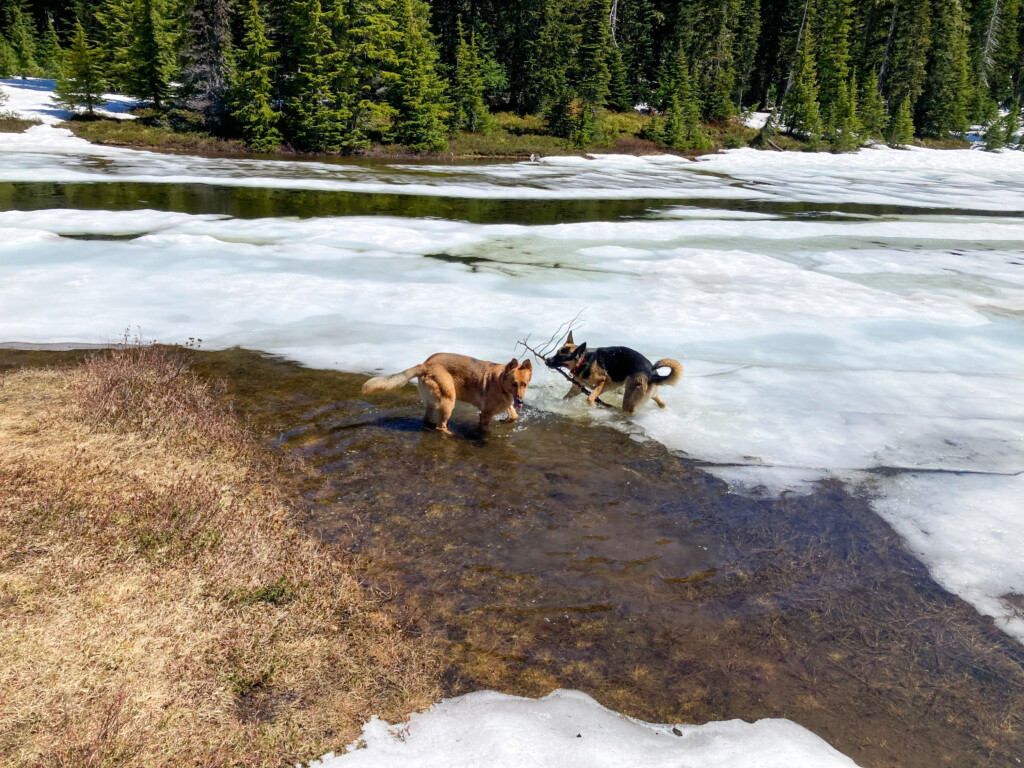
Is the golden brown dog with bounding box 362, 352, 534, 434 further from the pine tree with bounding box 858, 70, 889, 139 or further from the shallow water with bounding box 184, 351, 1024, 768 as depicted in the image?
the pine tree with bounding box 858, 70, 889, 139

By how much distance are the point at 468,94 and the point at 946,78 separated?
5444 centimetres

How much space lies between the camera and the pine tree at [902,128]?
63.2 meters

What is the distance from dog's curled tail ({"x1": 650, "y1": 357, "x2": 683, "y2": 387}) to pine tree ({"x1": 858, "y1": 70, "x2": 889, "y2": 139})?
67.2 metres

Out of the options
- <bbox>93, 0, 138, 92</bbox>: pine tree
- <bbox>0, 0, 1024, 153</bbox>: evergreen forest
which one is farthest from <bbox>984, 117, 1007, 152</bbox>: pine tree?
<bbox>93, 0, 138, 92</bbox>: pine tree

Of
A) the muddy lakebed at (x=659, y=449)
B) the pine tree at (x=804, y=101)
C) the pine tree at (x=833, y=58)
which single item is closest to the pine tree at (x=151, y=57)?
the muddy lakebed at (x=659, y=449)

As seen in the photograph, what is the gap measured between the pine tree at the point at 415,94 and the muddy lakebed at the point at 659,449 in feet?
87.9

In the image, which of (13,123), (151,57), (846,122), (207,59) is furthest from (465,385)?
(846,122)

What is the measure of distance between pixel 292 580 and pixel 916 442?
21.5ft

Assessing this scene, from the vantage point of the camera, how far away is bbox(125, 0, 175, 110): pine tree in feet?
128

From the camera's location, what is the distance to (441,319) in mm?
10844

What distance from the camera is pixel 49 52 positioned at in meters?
58.8

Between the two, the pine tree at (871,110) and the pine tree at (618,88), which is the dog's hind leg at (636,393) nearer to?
the pine tree at (618,88)

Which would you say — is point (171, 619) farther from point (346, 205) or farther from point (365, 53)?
point (365, 53)

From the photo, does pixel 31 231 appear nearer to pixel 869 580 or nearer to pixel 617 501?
pixel 617 501
